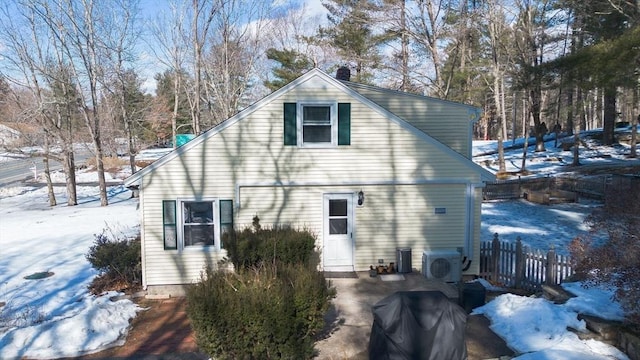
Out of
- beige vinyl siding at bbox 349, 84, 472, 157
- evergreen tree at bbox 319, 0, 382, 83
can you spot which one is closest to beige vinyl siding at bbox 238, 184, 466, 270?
beige vinyl siding at bbox 349, 84, 472, 157

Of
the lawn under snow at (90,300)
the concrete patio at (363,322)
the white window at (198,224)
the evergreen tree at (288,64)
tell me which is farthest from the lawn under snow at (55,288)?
the evergreen tree at (288,64)

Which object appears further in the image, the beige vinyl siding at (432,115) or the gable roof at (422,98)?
the beige vinyl siding at (432,115)

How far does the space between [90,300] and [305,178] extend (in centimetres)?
570

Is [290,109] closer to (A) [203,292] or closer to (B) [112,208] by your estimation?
(A) [203,292]

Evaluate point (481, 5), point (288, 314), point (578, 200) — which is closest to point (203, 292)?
point (288, 314)

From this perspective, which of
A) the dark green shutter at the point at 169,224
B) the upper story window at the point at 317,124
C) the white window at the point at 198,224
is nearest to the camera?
the dark green shutter at the point at 169,224

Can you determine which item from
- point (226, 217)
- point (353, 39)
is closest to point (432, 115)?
point (226, 217)

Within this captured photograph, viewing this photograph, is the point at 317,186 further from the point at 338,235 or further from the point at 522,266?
the point at 522,266

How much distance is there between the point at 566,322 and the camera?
6676 millimetres

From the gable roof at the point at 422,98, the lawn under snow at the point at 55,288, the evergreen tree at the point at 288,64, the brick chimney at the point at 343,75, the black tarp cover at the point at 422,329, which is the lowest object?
the lawn under snow at the point at 55,288

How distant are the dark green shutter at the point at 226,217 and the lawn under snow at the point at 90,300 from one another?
2.50 metres

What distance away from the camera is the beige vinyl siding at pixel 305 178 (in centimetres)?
990

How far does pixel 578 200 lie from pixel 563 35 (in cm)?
1798

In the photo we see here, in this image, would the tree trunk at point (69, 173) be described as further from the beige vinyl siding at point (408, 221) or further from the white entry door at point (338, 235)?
the beige vinyl siding at point (408, 221)
